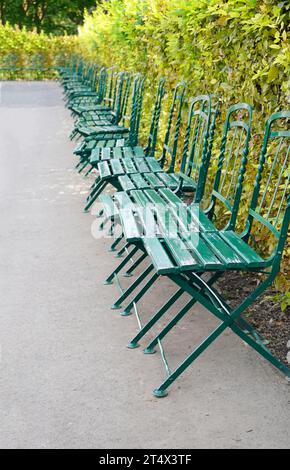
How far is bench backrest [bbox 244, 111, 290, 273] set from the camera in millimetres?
3586

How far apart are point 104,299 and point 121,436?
1.73 metres

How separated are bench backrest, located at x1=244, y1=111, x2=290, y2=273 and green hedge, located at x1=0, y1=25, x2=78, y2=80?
26.1m

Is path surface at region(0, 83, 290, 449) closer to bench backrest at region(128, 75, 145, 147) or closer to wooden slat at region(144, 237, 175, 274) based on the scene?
wooden slat at region(144, 237, 175, 274)

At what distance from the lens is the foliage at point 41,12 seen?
48.0 m

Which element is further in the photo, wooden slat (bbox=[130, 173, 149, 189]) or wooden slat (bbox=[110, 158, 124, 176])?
wooden slat (bbox=[110, 158, 124, 176])

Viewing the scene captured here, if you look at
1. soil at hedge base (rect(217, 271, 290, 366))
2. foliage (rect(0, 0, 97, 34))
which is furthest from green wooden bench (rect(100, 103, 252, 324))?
foliage (rect(0, 0, 97, 34))

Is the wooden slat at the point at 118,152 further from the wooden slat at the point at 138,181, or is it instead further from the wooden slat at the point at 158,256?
the wooden slat at the point at 158,256

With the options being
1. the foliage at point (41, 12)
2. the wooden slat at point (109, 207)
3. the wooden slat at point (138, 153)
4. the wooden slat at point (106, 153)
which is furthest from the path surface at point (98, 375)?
the foliage at point (41, 12)

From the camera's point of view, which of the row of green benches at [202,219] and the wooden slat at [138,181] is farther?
the wooden slat at [138,181]

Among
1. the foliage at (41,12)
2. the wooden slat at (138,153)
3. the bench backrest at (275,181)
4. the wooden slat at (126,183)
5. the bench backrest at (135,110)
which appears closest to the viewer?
the bench backrest at (275,181)

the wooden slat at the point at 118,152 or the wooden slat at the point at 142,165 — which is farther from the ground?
the wooden slat at the point at 142,165

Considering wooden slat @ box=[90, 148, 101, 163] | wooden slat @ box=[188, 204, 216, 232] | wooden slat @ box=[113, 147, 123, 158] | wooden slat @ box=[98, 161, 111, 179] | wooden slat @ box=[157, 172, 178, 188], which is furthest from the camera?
wooden slat @ box=[113, 147, 123, 158]

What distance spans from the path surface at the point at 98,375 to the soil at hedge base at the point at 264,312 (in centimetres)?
22

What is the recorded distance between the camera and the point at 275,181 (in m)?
4.27
